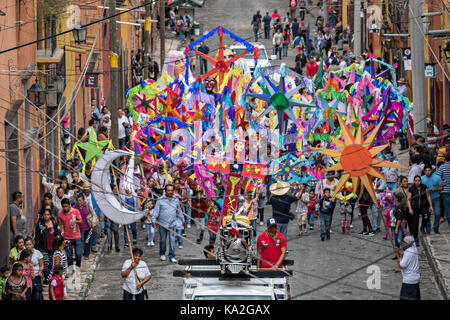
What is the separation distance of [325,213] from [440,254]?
2.73m

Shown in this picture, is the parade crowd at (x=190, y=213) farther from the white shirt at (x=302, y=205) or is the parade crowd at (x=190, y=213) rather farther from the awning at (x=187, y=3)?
the awning at (x=187, y=3)

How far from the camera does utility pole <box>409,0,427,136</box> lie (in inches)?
968

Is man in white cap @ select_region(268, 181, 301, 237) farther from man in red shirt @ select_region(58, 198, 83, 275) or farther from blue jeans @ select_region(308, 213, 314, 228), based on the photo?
man in red shirt @ select_region(58, 198, 83, 275)

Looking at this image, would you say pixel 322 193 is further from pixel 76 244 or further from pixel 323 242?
pixel 76 244

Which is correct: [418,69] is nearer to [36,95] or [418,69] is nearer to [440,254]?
[440,254]

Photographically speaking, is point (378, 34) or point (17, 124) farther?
point (378, 34)

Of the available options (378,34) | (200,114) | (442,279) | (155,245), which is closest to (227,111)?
(200,114)

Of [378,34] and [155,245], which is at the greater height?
[378,34]

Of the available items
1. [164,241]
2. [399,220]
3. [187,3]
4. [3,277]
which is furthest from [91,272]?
[187,3]

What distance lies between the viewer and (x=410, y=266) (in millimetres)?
16359

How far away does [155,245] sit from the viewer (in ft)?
72.1

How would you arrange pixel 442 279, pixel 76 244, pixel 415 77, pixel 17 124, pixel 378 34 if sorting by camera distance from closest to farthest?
1. pixel 442 279
2. pixel 76 244
3. pixel 17 124
4. pixel 415 77
5. pixel 378 34

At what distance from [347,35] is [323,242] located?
27198 millimetres

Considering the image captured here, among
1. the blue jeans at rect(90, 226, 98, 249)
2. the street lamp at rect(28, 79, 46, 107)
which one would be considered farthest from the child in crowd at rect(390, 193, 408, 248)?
the street lamp at rect(28, 79, 46, 107)
